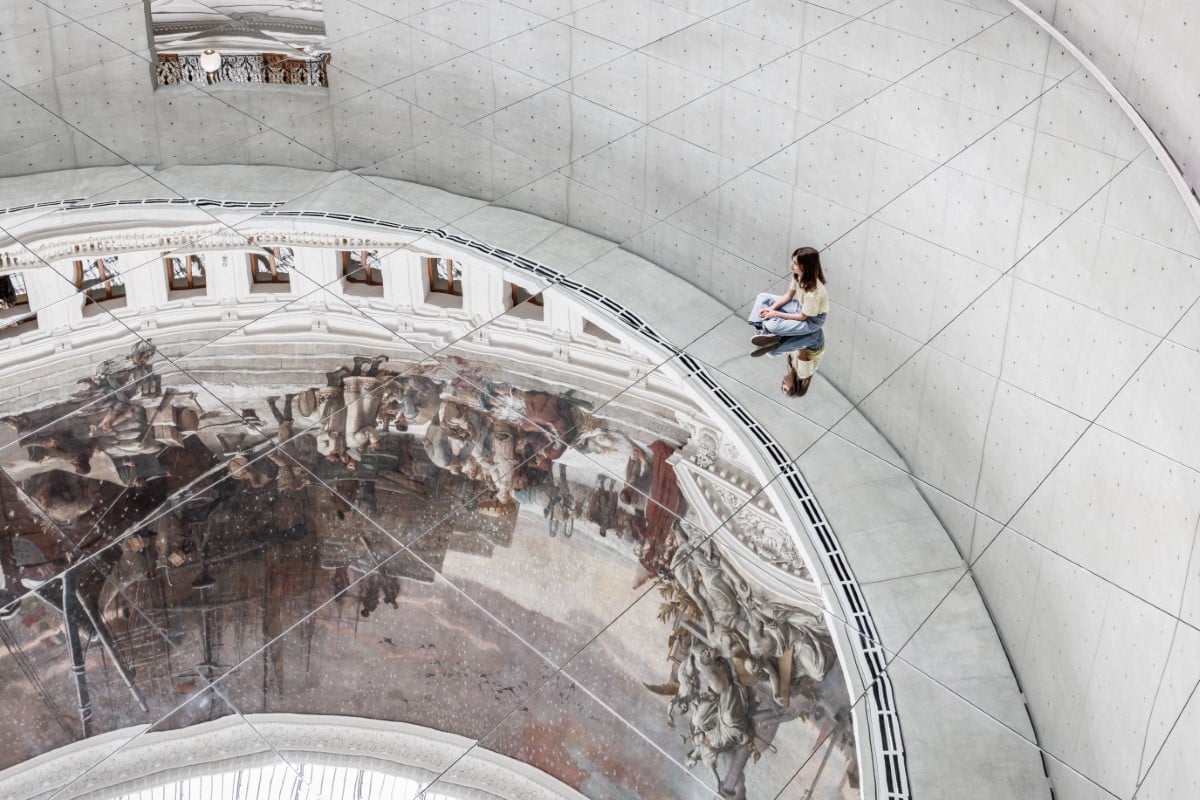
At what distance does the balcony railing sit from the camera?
9398 millimetres

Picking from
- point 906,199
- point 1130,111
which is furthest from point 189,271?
point 1130,111

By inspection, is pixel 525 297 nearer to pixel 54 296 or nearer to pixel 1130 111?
pixel 54 296

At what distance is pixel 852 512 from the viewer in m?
6.36

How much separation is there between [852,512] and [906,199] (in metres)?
2.00

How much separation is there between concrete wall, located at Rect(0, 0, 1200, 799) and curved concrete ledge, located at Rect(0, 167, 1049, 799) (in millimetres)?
49

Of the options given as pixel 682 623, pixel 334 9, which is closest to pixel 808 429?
pixel 682 623

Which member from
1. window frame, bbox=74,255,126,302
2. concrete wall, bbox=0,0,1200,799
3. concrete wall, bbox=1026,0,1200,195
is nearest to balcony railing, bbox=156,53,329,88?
concrete wall, bbox=0,0,1200,799

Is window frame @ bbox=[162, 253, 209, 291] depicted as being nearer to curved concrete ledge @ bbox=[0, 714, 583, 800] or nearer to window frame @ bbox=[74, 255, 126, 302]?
window frame @ bbox=[74, 255, 126, 302]

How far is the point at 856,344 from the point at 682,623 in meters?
2.23

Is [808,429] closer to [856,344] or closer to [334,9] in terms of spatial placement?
[856,344]

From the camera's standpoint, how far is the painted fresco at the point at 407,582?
504 cm

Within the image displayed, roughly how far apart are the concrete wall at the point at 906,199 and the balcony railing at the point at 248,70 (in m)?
0.20

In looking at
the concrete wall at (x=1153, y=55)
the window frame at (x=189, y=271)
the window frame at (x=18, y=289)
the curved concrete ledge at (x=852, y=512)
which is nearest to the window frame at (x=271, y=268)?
the window frame at (x=189, y=271)

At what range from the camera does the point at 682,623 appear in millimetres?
5609
